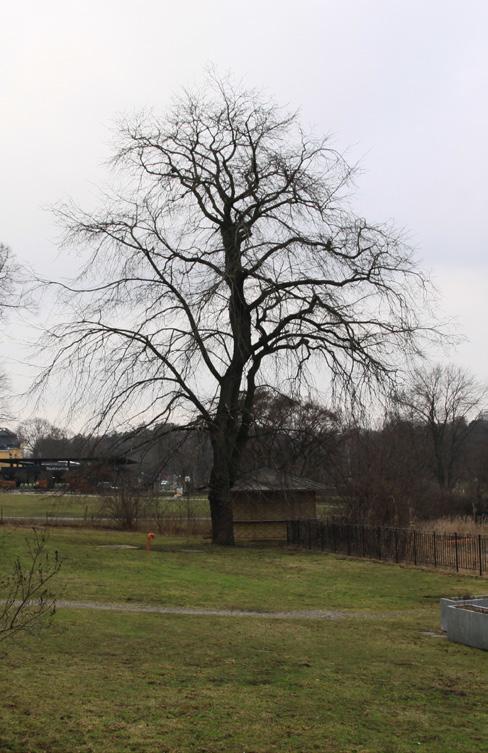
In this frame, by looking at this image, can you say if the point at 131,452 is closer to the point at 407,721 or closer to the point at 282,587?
the point at 282,587

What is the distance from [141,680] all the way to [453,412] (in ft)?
220

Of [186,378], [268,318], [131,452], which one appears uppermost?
[268,318]

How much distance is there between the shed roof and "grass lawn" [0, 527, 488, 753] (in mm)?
12900

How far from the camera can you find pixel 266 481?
1297 inches

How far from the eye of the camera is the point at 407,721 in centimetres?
804

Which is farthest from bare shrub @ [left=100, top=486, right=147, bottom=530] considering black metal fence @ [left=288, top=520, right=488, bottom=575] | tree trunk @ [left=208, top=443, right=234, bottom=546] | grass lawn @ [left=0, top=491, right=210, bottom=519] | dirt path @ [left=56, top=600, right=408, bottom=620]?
dirt path @ [left=56, top=600, right=408, bottom=620]

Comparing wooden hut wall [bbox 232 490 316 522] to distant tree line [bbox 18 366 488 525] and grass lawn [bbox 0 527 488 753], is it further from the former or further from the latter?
grass lawn [bbox 0 527 488 753]

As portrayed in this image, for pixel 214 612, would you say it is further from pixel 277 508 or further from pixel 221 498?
pixel 277 508

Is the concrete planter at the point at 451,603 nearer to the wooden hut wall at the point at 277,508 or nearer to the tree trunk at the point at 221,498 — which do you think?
the tree trunk at the point at 221,498

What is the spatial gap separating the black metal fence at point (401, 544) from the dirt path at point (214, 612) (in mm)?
9418

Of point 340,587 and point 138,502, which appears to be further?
point 138,502

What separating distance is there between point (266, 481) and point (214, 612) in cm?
1752

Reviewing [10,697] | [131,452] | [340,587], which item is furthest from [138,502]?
[10,697]

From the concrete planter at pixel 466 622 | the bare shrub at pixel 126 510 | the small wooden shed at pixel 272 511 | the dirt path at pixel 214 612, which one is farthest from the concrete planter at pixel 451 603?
the bare shrub at pixel 126 510
